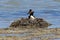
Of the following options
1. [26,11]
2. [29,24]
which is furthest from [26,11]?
[29,24]

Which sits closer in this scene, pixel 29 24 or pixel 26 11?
pixel 29 24

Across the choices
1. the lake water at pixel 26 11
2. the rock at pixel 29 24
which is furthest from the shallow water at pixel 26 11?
the rock at pixel 29 24

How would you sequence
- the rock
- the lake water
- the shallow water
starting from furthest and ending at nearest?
the lake water, the shallow water, the rock

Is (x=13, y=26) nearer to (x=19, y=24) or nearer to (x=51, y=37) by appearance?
(x=19, y=24)

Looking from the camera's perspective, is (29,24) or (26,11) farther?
(26,11)

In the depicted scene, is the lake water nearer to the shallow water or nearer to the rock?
the shallow water

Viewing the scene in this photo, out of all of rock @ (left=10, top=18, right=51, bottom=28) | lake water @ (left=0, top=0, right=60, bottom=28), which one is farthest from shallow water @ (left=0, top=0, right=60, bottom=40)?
rock @ (left=10, top=18, right=51, bottom=28)

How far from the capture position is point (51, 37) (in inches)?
749

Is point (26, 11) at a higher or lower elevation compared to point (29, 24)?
higher

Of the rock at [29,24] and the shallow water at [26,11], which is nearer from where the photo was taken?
the rock at [29,24]

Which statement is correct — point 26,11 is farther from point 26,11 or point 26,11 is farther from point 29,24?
point 29,24

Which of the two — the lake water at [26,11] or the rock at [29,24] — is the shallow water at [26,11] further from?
the rock at [29,24]

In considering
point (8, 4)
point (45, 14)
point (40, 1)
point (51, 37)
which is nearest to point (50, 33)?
point (51, 37)

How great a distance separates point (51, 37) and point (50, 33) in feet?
5.91
